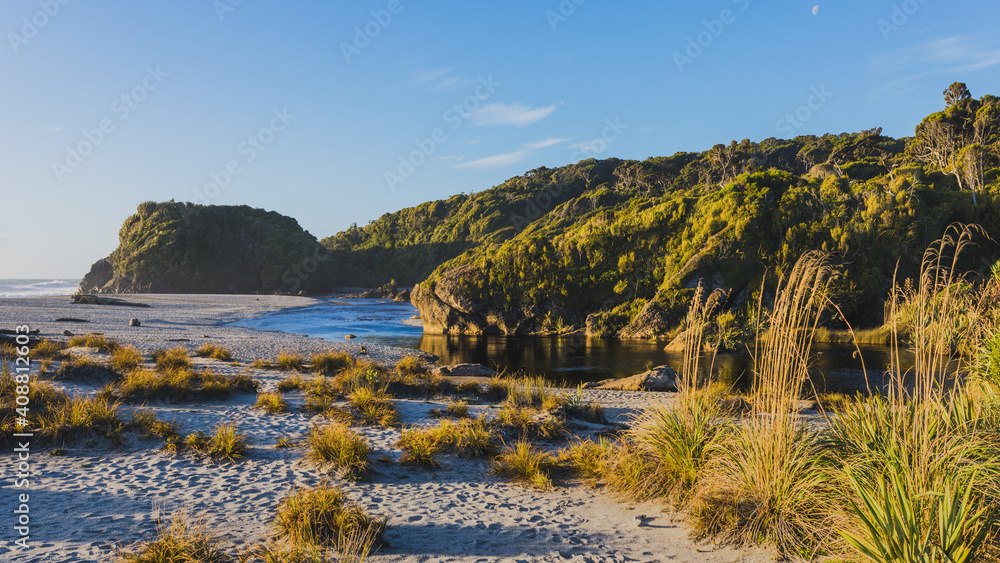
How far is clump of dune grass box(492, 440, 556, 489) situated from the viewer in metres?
7.58

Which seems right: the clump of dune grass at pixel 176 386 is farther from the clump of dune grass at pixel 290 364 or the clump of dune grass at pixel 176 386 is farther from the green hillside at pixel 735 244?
the green hillside at pixel 735 244

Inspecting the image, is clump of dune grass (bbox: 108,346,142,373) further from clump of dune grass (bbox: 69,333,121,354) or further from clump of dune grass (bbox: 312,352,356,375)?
clump of dune grass (bbox: 312,352,356,375)

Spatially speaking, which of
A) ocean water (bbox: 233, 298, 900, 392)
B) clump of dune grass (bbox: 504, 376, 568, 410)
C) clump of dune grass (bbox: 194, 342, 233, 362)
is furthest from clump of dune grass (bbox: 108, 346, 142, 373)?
ocean water (bbox: 233, 298, 900, 392)

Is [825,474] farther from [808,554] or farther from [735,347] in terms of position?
[735,347]

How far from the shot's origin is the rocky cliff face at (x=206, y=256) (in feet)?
362

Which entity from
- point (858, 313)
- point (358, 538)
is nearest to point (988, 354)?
point (358, 538)

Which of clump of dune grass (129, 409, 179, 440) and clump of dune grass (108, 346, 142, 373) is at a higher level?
clump of dune grass (108, 346, 142, 373)

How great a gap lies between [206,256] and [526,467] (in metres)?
Result: 131

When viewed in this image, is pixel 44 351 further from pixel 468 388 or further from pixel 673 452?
pixel 673 452

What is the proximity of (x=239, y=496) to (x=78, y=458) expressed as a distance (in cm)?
347

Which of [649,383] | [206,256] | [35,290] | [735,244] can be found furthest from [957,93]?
[35,290]

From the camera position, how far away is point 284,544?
498 cm

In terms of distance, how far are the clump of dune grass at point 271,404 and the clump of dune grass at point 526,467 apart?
579 centimetres

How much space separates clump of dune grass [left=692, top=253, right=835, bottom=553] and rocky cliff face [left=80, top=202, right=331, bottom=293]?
12567cm
